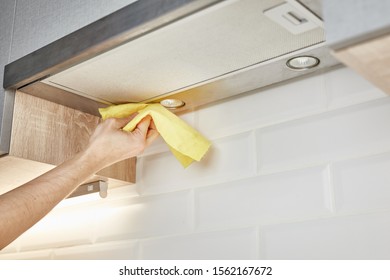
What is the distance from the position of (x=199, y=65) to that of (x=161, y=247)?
0.45m

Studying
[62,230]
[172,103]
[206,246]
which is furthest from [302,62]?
[62,230]

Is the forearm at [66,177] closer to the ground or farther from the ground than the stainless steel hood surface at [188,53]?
closer to the ground

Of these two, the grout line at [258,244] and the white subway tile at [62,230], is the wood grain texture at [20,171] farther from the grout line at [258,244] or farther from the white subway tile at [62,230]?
the grout line at [258,244]

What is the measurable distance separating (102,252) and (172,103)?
432 mm

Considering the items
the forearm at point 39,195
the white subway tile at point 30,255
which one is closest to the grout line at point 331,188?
the forearm at point 39,195

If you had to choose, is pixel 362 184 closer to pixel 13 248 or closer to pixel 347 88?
pixel 347 88

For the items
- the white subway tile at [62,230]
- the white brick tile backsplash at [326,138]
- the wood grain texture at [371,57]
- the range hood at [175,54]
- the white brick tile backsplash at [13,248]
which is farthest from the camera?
the white brick tile backsplash at [13,248]

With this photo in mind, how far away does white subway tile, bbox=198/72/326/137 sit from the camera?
1.09 m

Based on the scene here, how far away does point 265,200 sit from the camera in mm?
1117

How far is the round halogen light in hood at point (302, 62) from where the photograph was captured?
3.36ft

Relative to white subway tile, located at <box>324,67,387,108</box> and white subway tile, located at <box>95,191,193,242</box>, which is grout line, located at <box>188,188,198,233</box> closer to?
white subway tile, located at <box>95,191,193,242</box>

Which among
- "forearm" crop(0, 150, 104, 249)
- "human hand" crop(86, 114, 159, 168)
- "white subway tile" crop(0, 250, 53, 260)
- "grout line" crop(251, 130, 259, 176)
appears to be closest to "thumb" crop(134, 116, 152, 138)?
"human hand" crop(86, 114, 159, 168)

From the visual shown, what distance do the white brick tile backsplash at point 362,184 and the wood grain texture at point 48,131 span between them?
1.81 feet

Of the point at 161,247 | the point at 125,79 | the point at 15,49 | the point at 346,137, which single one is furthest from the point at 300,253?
the point at 15,49
